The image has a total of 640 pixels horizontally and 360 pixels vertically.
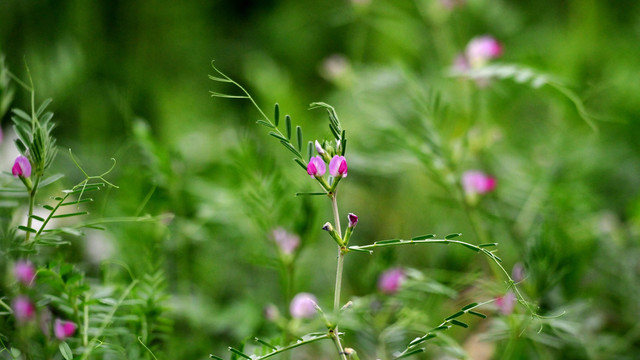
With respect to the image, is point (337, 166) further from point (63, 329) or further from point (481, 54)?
point (481, 54)

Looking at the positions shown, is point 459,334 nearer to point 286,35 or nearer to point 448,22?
point 448,22

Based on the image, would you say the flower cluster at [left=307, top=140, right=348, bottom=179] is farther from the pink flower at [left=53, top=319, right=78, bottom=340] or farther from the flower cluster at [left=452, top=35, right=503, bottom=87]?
the flower cluster at [left=452, top=35, right=503, bottom=87]

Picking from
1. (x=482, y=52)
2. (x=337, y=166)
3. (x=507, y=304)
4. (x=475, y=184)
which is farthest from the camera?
(x=482, y=52)

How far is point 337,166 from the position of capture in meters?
0.40

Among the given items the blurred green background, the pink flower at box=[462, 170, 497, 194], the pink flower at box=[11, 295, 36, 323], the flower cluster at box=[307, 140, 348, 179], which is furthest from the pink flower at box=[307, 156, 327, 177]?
the pink flower at box=[462, 170, 497, 194]

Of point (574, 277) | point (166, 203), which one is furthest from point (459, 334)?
point (166, 203)

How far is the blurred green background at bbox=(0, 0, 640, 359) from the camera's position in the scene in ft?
2.21

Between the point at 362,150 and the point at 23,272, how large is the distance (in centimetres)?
63

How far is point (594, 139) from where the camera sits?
954mm

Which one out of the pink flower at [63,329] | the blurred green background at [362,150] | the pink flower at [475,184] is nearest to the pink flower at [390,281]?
the blurred green background at [362,150]

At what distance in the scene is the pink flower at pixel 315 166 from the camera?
40 cm

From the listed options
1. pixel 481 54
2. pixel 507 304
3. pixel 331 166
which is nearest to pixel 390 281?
pixel 507 304

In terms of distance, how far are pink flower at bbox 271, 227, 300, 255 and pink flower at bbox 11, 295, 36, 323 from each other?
0.25m

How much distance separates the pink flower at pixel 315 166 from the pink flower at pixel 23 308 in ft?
0.78
